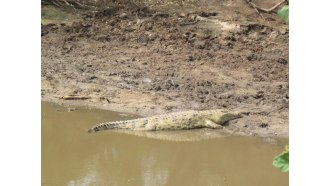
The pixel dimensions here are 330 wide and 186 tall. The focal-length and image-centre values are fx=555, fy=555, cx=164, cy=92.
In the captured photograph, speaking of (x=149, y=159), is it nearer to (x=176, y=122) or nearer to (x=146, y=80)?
(x=176, y=122)

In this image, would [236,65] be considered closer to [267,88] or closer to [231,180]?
[267,88]

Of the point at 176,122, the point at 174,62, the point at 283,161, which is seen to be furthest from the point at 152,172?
the point at 174,62

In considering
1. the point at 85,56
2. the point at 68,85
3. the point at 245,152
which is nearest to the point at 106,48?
the point at 85,56

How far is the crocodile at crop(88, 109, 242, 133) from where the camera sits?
661cm

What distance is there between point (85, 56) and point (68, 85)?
1346mm

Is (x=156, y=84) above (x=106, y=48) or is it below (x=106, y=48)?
below

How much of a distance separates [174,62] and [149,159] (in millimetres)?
3737

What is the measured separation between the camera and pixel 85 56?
9.84m

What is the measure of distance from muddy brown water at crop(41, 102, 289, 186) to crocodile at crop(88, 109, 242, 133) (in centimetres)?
16

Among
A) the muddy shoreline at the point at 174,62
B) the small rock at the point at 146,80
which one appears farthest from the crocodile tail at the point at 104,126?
the small rock at the point at 146,80

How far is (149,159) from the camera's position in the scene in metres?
5.79

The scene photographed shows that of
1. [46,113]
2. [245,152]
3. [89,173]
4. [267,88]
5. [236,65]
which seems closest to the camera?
[89,173]

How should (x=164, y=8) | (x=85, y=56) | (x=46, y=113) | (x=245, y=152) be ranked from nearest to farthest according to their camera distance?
(x=245, y=152) → (x=46, y=113) → (x=85, y=56) → (x=164, y=8)

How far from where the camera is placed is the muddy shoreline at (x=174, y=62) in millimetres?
7680
